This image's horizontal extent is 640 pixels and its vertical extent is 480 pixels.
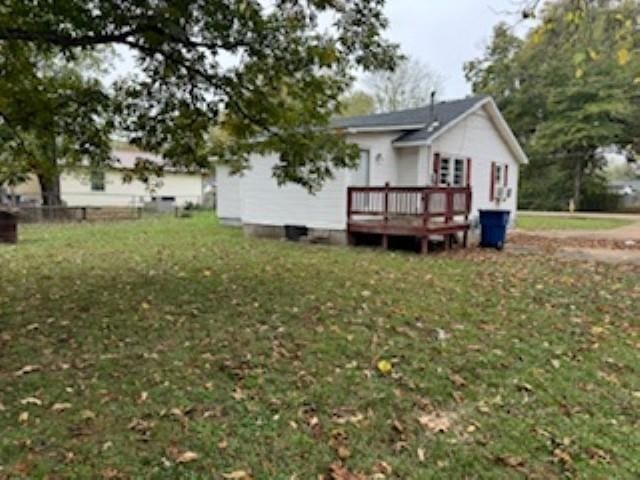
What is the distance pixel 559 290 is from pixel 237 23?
5.89 meters

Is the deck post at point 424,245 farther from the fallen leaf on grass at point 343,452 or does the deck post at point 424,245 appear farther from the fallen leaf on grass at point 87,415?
the fallen leaf on grass at point 87,415

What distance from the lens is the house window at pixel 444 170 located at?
15.4 m

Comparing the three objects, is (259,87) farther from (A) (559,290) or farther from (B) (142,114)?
(A) (559,290)

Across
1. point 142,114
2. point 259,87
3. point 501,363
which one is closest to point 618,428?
point 501,363

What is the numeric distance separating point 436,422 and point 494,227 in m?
10.2

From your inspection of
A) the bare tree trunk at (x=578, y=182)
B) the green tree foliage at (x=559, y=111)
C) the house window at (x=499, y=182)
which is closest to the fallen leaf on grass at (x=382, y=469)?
the house window at (x=499, y=182)

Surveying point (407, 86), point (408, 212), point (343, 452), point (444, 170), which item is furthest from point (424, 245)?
point (407, 86)

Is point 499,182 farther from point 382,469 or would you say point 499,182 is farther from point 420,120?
point 382,469

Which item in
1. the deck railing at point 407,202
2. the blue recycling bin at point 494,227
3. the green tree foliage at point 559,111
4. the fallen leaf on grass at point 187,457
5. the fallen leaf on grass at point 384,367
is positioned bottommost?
the fallen leaf on grass at point 187,457

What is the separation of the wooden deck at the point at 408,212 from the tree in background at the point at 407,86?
1033 inches

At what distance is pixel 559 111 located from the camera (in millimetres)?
32125

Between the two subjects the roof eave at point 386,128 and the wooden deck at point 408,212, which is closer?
the wooden deck at point 408,212

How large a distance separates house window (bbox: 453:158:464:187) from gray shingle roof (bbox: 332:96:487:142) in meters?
1.54

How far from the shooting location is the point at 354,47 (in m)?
6.77
